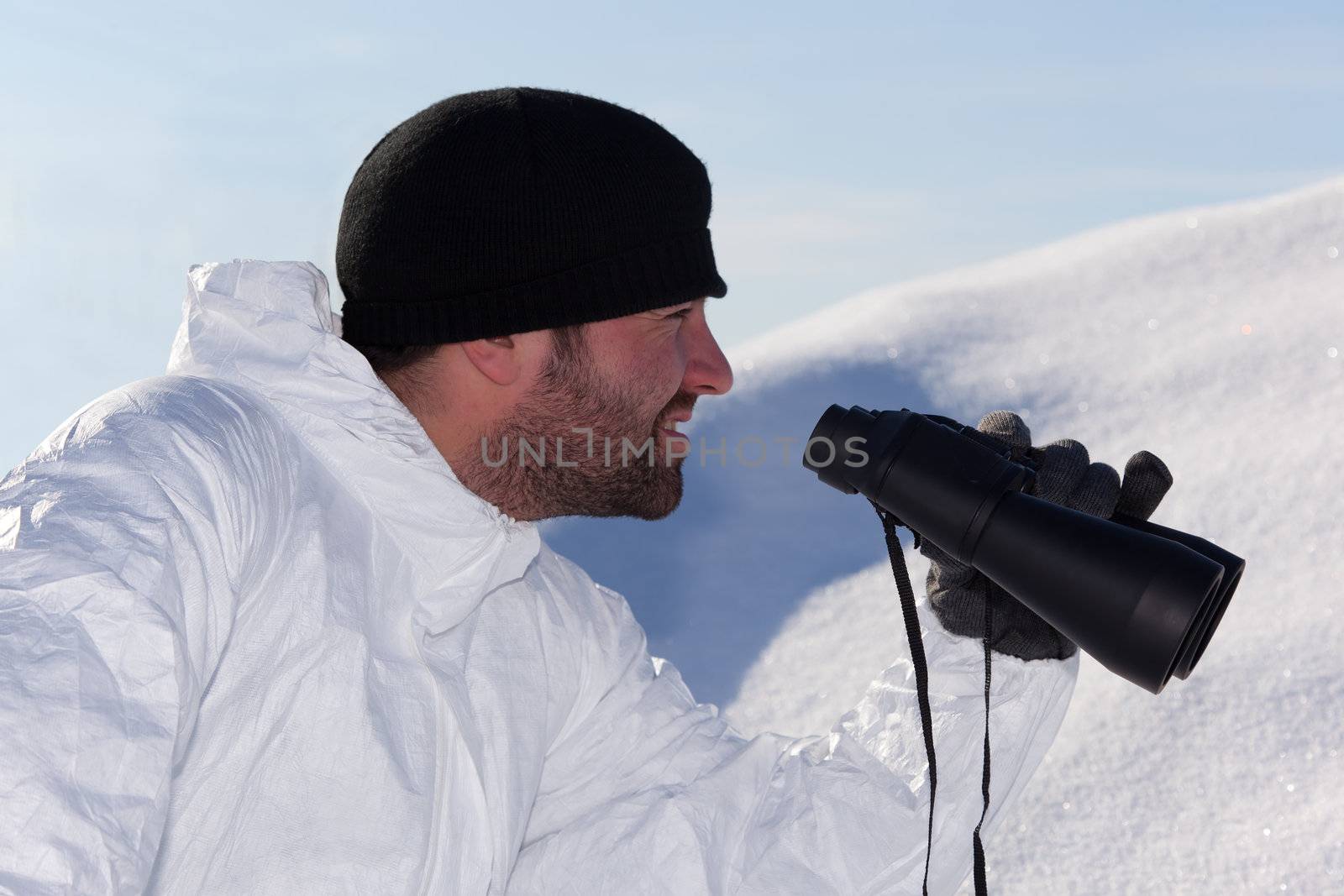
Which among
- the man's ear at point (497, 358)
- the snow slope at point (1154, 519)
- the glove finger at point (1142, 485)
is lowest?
the snow slope at point (1154, 519)

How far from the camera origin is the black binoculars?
0.80 meters

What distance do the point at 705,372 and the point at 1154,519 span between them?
1593 millimetres

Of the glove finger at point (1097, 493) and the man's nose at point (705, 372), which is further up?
the man's nose at point (705, 372)

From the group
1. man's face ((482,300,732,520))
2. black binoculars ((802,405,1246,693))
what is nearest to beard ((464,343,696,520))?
man's face ((482,300,732,520))

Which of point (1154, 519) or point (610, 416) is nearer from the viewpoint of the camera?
point (610, 416)

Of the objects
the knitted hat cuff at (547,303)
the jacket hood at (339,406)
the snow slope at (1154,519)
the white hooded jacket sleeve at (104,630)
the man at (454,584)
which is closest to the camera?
the white hooded jacket sleeve at (104,630)

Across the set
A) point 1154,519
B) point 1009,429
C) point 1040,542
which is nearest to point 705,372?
point 1009,429

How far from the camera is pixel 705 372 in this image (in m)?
1.13

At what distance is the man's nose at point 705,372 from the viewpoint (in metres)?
1.12

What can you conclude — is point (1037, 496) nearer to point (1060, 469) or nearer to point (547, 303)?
point (1060, 469)

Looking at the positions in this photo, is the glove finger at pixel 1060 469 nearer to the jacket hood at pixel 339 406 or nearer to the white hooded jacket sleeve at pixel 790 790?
the white hooded jacket sleeve at pixel 790 790

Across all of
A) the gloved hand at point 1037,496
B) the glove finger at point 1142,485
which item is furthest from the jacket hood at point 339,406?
the glove finger at point 1142,485

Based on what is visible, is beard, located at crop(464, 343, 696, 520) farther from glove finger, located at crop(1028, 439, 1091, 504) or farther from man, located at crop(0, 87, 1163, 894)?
glove finger, located at crop(1028, 439, 1091, 504)

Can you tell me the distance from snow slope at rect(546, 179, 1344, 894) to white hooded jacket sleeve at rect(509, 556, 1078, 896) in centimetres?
75
